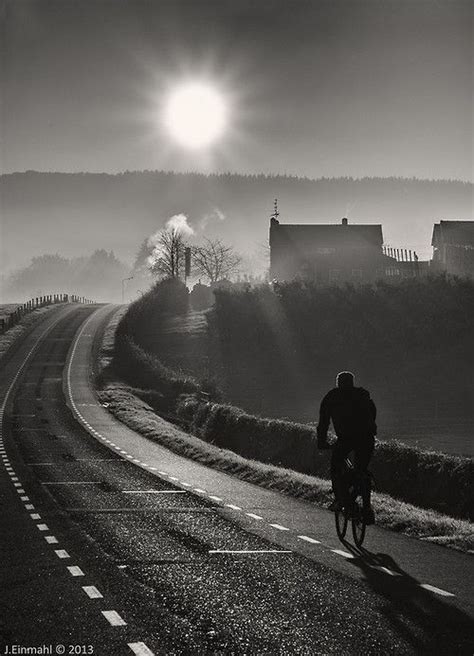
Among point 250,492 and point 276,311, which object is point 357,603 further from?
point 276,311

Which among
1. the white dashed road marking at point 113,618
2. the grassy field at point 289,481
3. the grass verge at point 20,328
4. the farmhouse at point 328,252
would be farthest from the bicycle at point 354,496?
the farmhouse at point 328,252

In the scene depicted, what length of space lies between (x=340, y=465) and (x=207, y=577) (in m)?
3.31

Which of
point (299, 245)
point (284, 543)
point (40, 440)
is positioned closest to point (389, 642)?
point (284, 543)

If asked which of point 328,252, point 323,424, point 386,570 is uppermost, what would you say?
point 328,252

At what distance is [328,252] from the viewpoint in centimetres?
12812

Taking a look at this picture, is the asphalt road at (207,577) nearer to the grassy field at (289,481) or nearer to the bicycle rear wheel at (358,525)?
the bicycle rear wheel at (358,525)

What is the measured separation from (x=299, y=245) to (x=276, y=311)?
33.4 metres

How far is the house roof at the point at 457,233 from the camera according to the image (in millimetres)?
130375

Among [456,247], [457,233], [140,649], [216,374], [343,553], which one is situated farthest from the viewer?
[457,233]

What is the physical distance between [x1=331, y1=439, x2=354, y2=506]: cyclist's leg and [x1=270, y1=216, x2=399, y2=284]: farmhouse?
10875cm

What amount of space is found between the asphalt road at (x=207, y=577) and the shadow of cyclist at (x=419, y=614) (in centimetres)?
2

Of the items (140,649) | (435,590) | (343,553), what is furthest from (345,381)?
(140,649)

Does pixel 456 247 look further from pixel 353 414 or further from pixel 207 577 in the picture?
pixel 207 577

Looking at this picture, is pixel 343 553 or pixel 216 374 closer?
pixel 343 553
